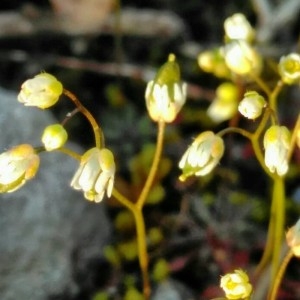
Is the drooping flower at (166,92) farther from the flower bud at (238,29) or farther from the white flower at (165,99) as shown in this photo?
the flower bud at (238,29)

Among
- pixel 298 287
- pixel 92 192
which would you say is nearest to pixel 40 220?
pixel 92 192

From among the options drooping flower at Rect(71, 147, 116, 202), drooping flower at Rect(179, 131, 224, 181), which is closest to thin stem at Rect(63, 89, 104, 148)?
drooping flower at Rect(71, 147, 116, 202)

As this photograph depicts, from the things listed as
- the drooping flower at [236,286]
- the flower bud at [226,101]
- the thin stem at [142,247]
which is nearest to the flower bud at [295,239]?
the drooping flower at [236,286]

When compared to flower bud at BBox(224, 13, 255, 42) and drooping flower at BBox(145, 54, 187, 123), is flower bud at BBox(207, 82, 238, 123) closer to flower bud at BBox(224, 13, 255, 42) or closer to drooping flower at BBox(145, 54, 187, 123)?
flower bud at BBox(224, 13, 255, 42)

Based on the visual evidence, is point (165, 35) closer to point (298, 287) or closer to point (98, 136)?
point (298, 287)

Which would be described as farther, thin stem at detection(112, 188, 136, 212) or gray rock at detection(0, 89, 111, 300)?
gray rock at detection(0, 89, 111, 300)
